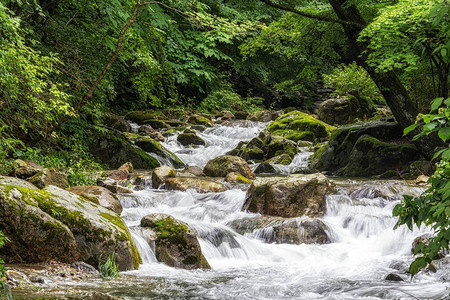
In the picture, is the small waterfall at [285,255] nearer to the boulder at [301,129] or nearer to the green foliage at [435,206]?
the green foliage at [435,206]

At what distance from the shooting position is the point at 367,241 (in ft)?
25.5

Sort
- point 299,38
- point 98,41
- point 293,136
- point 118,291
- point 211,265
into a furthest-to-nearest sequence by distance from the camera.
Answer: point 293,136 → point 299,38 → point 98,41 → point 211,265 → point 118,291

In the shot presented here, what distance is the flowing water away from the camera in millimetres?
4977

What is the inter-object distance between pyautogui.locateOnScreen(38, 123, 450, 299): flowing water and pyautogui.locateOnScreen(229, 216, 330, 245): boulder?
11 centimetres

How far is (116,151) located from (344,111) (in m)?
12.5

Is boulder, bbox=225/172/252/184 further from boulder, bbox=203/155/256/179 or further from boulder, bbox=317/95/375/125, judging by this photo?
boulder, bbox=317/95/375/125

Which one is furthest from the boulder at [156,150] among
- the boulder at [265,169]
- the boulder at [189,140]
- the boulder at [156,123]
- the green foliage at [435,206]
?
the green foliage at [435,206]

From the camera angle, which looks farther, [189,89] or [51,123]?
[189,89]

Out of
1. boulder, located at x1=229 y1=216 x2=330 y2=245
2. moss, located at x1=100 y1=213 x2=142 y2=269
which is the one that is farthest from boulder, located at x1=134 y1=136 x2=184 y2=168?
moss, located at x1=100 y1=213 x2=142 y2=269

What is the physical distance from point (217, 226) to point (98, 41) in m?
6.44

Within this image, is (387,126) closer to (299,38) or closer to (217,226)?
(299,38)

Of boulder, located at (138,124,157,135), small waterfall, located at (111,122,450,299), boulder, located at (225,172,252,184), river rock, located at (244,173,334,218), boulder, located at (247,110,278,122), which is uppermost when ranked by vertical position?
boulder, located at (247,110,278,122)

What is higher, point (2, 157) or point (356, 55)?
point (356, 55)

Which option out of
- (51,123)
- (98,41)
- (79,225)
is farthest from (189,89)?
(79,225)
